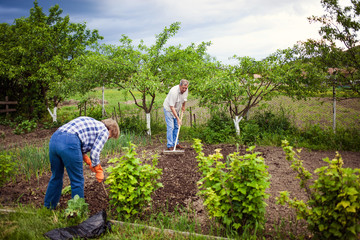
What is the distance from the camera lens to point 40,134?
1044cm

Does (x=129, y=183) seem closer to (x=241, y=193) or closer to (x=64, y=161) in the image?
(x=64, y=161)

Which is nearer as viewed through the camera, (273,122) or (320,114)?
(273,122)

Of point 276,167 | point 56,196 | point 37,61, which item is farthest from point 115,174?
point 37,61

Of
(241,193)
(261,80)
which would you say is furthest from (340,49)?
(241,193)

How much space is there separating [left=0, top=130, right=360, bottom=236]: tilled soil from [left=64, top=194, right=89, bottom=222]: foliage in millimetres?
280

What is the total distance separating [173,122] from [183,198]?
332cm

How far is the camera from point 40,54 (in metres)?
12.2

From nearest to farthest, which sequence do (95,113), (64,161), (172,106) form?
1. (64,161)
2. (172,106)
3. (95,113)

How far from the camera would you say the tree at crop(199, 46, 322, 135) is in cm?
738

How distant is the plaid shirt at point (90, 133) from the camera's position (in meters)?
3.70

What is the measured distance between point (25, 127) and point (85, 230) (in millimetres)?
9405

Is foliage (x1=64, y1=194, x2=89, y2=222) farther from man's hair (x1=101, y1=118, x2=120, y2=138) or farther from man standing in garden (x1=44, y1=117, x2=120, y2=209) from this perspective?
man's hair (x1=101, y1=118, x2=120, y2=138)

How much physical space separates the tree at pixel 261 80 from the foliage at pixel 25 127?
750cm

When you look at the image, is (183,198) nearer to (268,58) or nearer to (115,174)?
(115,174)
